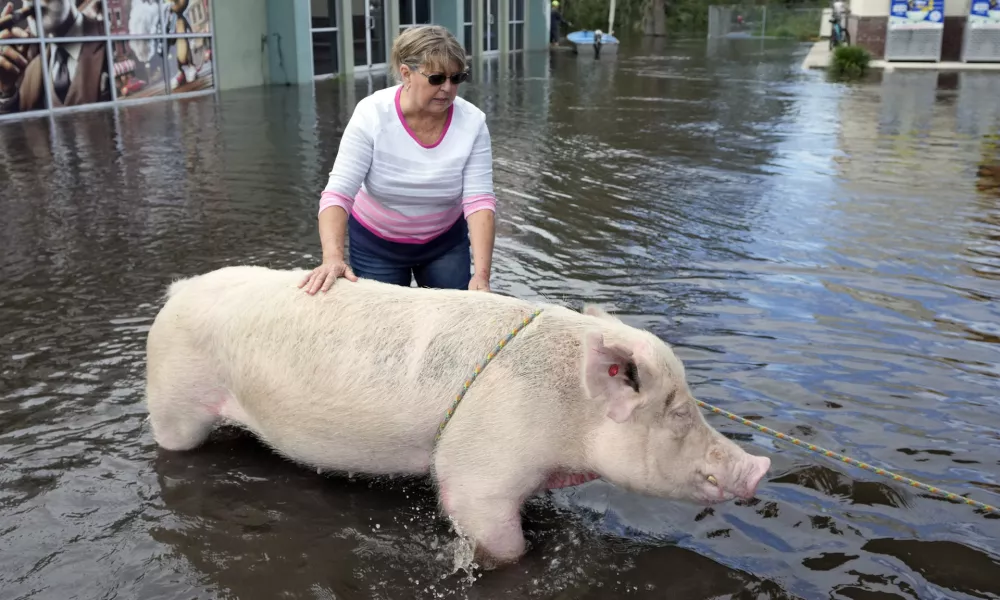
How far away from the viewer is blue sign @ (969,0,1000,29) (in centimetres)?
2722

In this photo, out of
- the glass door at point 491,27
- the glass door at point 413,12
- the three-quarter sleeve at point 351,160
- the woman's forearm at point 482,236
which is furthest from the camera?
the glass door at point 491,27

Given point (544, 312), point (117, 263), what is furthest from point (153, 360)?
point (117, 263)

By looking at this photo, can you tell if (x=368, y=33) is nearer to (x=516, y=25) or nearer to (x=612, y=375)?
(x=516, y=25)

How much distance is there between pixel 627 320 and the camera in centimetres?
624

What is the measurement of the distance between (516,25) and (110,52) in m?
26.6

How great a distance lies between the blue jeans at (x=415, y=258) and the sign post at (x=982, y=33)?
93.8 feet

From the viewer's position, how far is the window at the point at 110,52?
15516 mm

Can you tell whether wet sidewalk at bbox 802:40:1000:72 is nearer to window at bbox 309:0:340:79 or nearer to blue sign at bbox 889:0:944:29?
blue sign at bbox 889:0:944:29

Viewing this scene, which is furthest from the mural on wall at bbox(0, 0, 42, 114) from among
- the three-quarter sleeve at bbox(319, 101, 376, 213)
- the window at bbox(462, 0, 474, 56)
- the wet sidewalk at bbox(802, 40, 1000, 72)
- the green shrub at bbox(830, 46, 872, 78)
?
the wet sidewalk at bbox(802, 40, 1000, 72)

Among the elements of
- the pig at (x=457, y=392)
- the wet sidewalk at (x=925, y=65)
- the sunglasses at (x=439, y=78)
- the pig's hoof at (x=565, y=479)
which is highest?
the wet sidewalk at (x=925, y=65)

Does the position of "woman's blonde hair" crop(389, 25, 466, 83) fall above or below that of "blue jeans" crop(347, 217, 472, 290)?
above

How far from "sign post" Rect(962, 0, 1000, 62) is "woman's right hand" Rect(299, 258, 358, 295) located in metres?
29.6

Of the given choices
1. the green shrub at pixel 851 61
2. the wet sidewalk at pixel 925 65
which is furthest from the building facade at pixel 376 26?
the wet sidewalk at pixel 925 65

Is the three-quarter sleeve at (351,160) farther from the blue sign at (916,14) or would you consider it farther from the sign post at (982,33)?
the sign post at (982,33)
